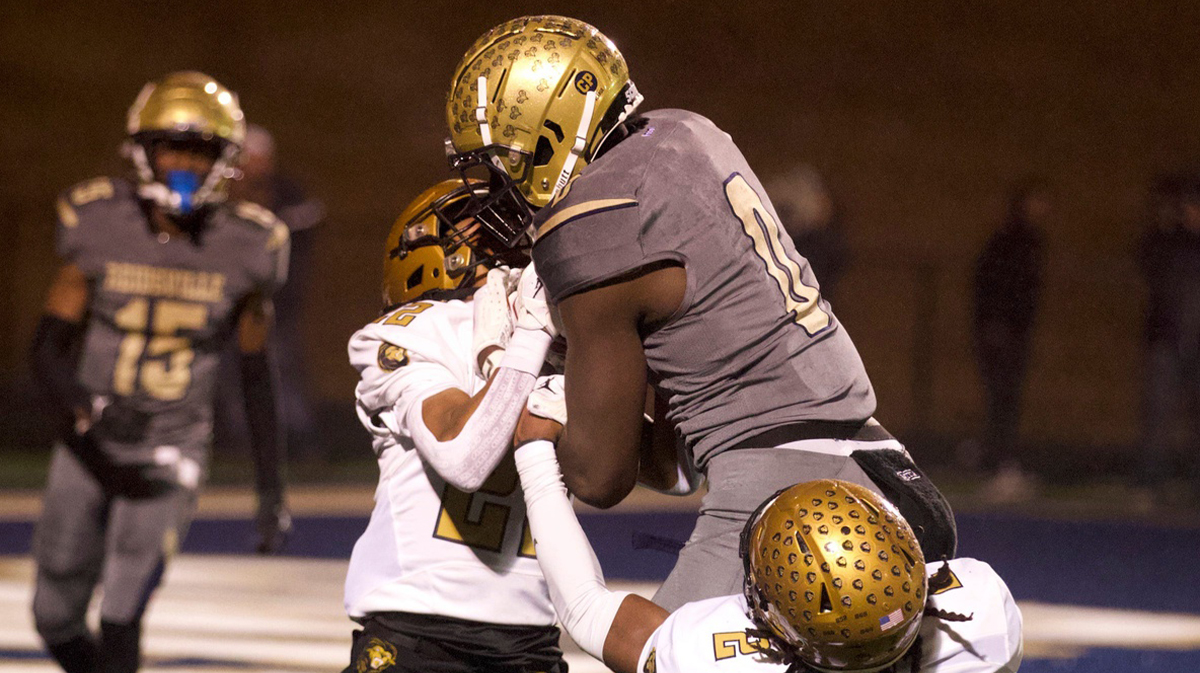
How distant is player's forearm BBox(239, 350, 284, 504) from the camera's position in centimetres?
489

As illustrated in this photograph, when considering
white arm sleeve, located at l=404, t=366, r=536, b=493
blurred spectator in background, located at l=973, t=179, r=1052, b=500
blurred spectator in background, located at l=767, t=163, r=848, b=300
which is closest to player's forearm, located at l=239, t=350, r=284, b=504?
white arm sleeve, located at l=404, t=366, r=536, b=493

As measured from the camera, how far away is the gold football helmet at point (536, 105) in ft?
9.96

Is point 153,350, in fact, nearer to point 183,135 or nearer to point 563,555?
point 183,135

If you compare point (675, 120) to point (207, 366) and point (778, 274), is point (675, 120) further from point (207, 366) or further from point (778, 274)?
point (207, 366)

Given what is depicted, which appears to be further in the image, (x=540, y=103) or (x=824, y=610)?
(x=540, y=103)

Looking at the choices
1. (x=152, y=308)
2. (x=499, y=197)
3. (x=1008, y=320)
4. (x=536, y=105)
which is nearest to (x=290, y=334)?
(x=1008, y=320)

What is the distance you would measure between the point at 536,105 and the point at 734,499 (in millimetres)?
807

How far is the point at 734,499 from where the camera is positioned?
2.88m

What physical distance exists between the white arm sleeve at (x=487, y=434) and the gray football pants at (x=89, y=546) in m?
1.86

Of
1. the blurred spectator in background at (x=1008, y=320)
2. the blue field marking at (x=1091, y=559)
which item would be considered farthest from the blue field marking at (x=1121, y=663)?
the blurred spectator in background at (x=1008, y=320)

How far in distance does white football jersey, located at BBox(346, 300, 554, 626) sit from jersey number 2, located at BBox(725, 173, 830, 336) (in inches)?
28.5

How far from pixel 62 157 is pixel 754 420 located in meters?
12.5

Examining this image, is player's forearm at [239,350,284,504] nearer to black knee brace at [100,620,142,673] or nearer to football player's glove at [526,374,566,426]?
black knee brace at [100,620,142,673]

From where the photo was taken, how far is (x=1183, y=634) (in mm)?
6270
